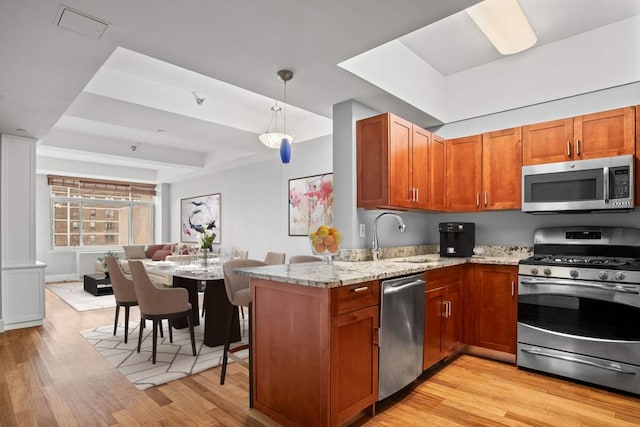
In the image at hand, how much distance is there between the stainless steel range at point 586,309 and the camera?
263 centimetres

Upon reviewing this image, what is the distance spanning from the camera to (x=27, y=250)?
4688 millimetres

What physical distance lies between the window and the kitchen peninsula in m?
8.48

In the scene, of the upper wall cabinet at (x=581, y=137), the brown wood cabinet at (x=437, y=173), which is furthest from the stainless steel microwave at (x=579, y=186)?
the brown wood cabinet at (x=437, y=173)

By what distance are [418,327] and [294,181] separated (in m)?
3.54

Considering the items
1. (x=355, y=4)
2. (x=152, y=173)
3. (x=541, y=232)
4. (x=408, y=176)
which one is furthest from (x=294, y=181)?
(x=152, y=173)

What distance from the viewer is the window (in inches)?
342

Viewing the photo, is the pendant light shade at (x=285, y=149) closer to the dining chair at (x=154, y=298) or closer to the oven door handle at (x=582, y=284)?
the dining chair at (x=154, y=298)

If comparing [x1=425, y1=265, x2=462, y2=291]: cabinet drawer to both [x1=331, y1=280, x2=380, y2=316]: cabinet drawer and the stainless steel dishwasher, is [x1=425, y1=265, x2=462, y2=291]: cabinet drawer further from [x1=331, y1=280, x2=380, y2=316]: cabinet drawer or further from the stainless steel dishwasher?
[x1=331, y1=280, x2=380, y2=316]: cabinet drawer

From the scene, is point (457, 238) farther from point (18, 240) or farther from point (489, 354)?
point (18, 240)

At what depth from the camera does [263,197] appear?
254 inches

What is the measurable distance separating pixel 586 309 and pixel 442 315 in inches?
42.3

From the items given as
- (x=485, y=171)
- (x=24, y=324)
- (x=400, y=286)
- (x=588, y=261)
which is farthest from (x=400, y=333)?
(x=24, y=324)

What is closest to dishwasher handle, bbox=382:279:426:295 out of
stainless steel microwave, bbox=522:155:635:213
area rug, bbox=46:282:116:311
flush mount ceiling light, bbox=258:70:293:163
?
stainless steel microwave, bbox=522:155:635:213

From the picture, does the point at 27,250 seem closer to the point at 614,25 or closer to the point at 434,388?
the point at 434,388
